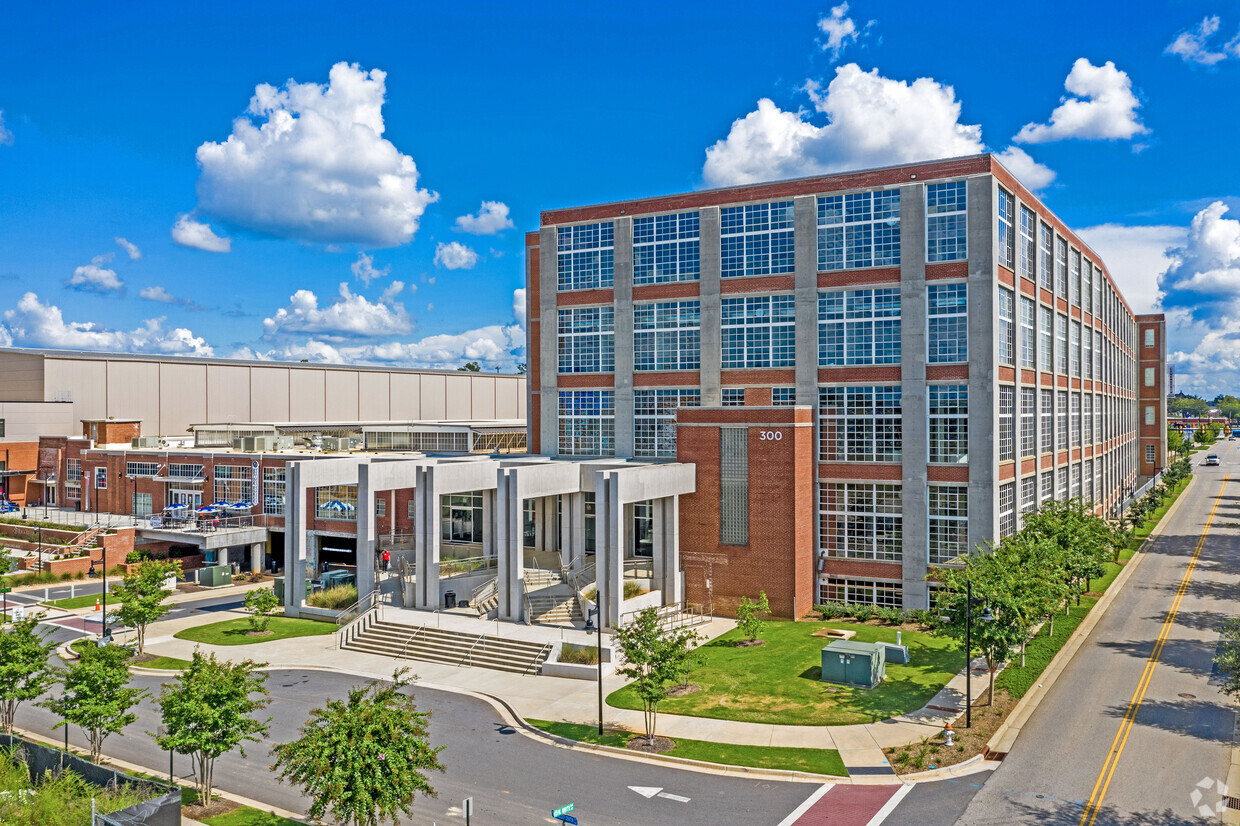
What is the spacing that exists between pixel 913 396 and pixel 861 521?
716 centimetres

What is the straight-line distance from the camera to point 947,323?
148 feet

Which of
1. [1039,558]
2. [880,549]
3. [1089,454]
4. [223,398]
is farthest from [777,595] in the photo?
[223,398]

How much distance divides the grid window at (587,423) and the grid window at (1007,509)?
2254cm

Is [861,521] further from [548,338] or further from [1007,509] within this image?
[548,338]

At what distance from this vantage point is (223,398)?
85938 millimetres

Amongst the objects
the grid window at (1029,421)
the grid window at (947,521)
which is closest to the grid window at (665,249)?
the grid window at (947,521)

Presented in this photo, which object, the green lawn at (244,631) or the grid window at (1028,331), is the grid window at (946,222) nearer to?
the grid window at (1028,331)

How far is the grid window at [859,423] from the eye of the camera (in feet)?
151

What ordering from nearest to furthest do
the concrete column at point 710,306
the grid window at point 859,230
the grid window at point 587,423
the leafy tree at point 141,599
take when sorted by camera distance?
the leafy tree at point 141,599
the grid window at point 859,230
the concrete column at point 710,306
the grid window at point 587,423

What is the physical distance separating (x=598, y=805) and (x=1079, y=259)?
5753cm

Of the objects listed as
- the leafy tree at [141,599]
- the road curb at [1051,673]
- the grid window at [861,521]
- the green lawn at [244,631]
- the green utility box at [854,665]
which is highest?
the grid window at [861,521]

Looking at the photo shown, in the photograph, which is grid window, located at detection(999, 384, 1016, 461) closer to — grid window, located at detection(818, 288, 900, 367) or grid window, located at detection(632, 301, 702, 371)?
grid window, located at detection(818, 288, 900, 367)

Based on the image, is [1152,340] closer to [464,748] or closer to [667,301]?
[667,301]

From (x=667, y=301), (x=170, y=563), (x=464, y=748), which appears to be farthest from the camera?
(x=667, y=301)
